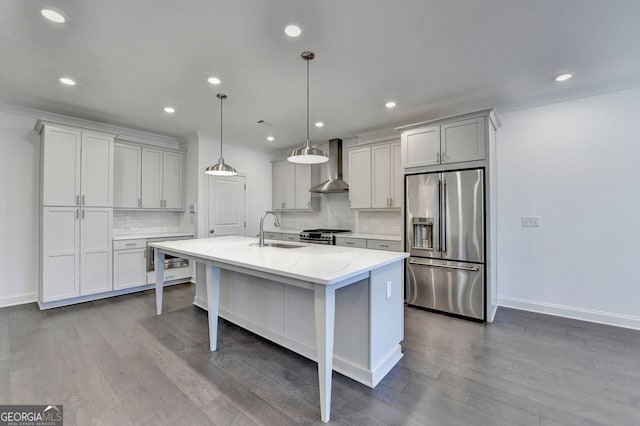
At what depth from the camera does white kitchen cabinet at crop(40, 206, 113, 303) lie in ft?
11.4

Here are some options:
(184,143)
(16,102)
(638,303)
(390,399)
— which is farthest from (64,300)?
(638,303)

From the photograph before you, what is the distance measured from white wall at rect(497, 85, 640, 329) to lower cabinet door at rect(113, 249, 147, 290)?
5.31 m

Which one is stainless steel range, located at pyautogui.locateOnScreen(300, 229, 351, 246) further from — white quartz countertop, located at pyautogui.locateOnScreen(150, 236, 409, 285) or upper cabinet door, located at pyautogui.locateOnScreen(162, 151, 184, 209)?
upper cabinet door, located at pyautogui.locateOnScreen(162, 151, 184, 209)

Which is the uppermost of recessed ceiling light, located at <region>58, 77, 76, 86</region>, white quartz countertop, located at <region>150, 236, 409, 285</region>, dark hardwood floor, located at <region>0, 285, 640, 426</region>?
recessed ceiling light, located at <region>58, 77, 76, 86</region>

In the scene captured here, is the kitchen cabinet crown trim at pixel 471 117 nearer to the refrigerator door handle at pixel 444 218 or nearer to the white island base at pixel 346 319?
the refrigerator door handle at pixel 444 218

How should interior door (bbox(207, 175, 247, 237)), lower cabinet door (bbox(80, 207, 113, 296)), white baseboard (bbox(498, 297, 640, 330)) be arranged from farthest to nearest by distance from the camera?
interior door (bbox(207, 175, 247, 237))
lower cabinet door (bbox(80, 207, 113, 296))
white baseboard (bbox(498, 297, 640, 330))

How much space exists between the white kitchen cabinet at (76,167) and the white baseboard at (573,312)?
582 centimetres

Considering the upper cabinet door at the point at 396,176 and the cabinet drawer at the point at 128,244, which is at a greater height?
the upper cabinet door at the point at 396,176

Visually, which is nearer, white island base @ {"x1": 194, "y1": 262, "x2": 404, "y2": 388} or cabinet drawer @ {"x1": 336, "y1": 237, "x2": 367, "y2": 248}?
white island base @ {"x1": 194, "y1": 262, "x2": 404, "y2": 388}

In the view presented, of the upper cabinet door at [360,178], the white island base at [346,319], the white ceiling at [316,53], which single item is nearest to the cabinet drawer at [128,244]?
the white ceiling at [316,53]

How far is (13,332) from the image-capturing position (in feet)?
9.13

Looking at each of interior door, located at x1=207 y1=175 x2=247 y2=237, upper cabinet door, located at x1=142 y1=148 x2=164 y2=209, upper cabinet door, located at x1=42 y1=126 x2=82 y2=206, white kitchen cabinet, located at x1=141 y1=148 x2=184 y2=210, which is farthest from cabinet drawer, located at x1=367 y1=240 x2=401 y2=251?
upper cabinet door, located at x1=42 y1=126 x2=82 y2=206

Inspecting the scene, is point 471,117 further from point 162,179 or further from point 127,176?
point 127,176

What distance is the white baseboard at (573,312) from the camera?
2.90 meters
